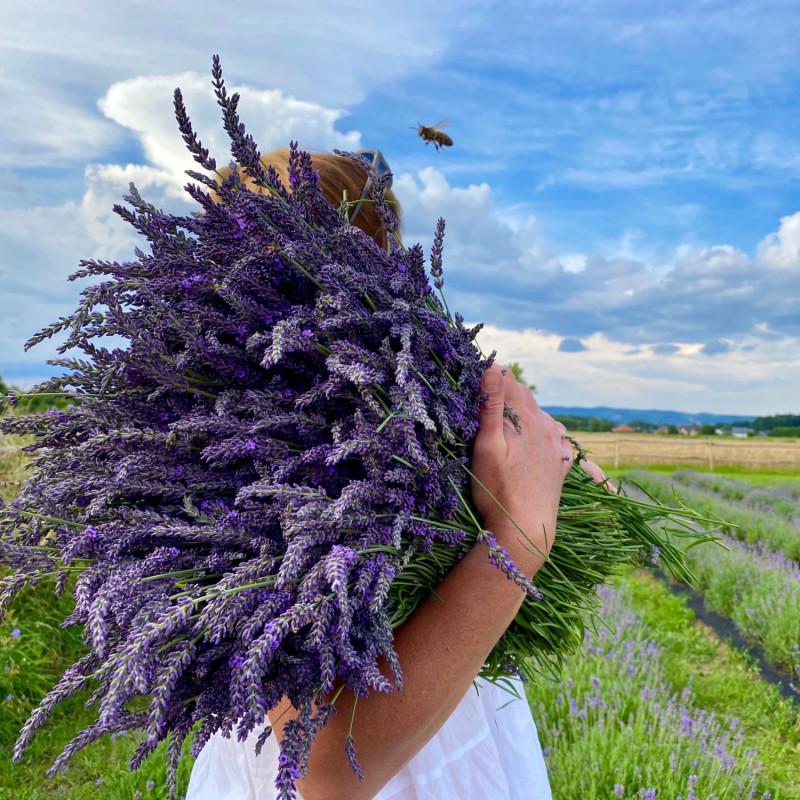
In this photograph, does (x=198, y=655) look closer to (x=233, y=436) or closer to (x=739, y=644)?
(x=233, y=436)

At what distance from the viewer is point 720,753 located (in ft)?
11.7

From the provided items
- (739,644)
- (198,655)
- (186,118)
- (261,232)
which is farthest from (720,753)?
(186,118)

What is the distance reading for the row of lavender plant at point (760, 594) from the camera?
524cm

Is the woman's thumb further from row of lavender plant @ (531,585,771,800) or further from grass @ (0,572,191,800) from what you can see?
grass @ (0,572,191,800)

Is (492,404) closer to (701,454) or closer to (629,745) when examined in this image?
(629,745)

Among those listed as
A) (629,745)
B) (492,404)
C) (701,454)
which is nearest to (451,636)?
(492,404)

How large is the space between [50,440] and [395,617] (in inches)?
33.8

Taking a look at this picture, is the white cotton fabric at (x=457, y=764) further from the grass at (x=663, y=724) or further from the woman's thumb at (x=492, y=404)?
the woman's thumb at (x=492, y=404)

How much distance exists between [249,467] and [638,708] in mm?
3681

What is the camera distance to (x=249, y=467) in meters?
1.28

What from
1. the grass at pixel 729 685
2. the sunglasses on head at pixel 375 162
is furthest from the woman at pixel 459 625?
the grass at pixel 729 685

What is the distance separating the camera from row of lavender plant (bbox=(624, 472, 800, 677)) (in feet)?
17.2

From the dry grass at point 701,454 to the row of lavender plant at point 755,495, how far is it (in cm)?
923

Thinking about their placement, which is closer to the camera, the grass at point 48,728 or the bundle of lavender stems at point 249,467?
the bundle of lavender stems at point 249,467
